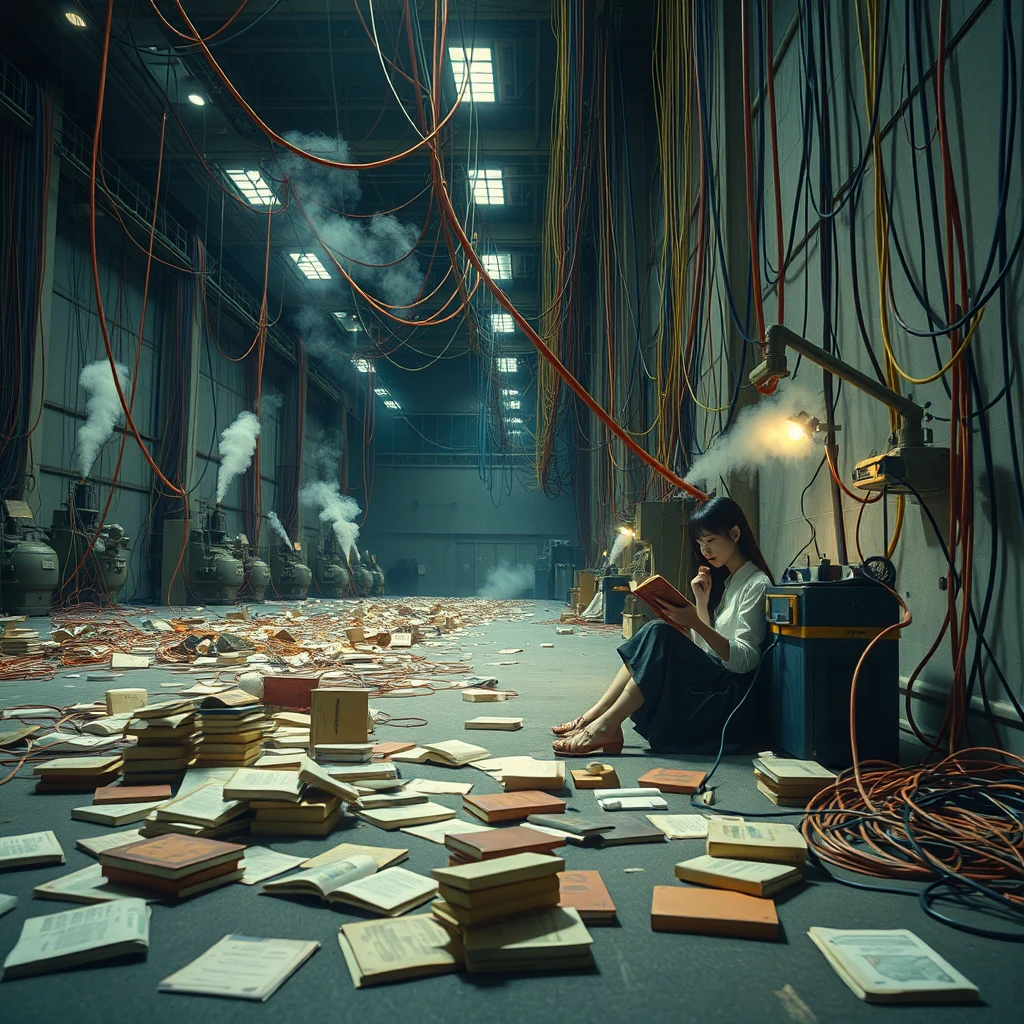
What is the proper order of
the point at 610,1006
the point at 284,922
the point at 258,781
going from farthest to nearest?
the point at 258,781 < the point at 284,922 < the point at 610,1006

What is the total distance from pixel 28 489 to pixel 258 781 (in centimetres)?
910

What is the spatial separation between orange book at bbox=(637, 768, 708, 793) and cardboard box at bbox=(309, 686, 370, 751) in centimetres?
102

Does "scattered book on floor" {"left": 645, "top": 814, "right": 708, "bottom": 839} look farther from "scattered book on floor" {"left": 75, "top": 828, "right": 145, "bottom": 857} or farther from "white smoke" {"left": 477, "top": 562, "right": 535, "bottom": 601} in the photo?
"white smoke" {"left": 477, "top": 562, "right": 535, "bottom": 601}

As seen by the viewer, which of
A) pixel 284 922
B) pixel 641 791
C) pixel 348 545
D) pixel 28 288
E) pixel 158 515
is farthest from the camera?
pixel 348 545

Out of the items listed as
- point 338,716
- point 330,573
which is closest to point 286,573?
point 330,573

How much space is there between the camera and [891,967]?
1.31 meters

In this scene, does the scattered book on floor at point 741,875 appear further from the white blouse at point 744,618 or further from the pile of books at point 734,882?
the white blouse at point 744,618

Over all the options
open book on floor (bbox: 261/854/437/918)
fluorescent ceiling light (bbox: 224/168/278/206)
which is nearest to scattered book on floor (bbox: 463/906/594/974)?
open book on floor (bbox: 261/854/437/918)

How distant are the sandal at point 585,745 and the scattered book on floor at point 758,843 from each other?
3.66ft

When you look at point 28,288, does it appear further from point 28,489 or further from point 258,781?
point 258,781

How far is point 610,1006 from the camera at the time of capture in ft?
3.98

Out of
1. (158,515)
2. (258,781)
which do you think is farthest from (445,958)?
(158,515)

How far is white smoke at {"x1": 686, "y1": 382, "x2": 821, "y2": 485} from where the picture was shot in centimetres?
447

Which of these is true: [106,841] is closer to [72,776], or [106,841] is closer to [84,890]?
[84,890]
